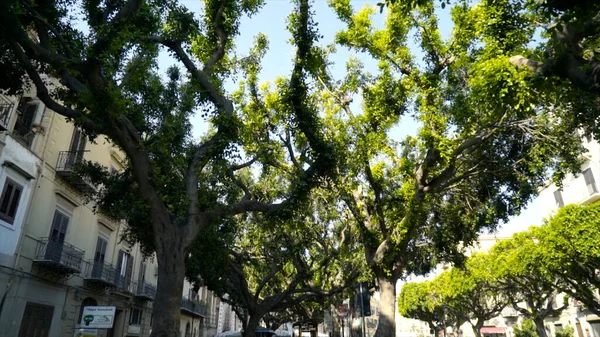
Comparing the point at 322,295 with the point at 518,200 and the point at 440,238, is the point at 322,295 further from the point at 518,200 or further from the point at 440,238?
the point at 518,200

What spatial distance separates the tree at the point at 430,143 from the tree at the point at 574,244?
369 inches

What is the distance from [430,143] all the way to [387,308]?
4796 millimetres

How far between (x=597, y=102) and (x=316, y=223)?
1228 centimetres

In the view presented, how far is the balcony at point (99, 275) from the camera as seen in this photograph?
59.1ft

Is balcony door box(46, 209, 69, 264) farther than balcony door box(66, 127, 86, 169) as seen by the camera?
No

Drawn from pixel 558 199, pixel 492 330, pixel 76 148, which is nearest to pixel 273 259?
pixel 76 148

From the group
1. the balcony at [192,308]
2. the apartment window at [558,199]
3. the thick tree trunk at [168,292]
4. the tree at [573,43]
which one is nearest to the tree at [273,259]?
the thick tree trunk at [168,292]

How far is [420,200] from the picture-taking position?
1093cm

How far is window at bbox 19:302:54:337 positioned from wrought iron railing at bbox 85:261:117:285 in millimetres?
2531

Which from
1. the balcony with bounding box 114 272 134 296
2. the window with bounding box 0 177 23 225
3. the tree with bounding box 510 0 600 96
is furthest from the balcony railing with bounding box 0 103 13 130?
the tree with bounding box 510 0 600 96

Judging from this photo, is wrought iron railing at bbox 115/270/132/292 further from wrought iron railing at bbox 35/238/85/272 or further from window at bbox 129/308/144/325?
wrought iron railing at bbox 35/238/85/272

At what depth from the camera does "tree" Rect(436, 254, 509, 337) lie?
29495 millimetres

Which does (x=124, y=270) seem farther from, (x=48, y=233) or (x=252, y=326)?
(x=252, y=326)

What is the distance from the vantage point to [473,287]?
1244 inches
